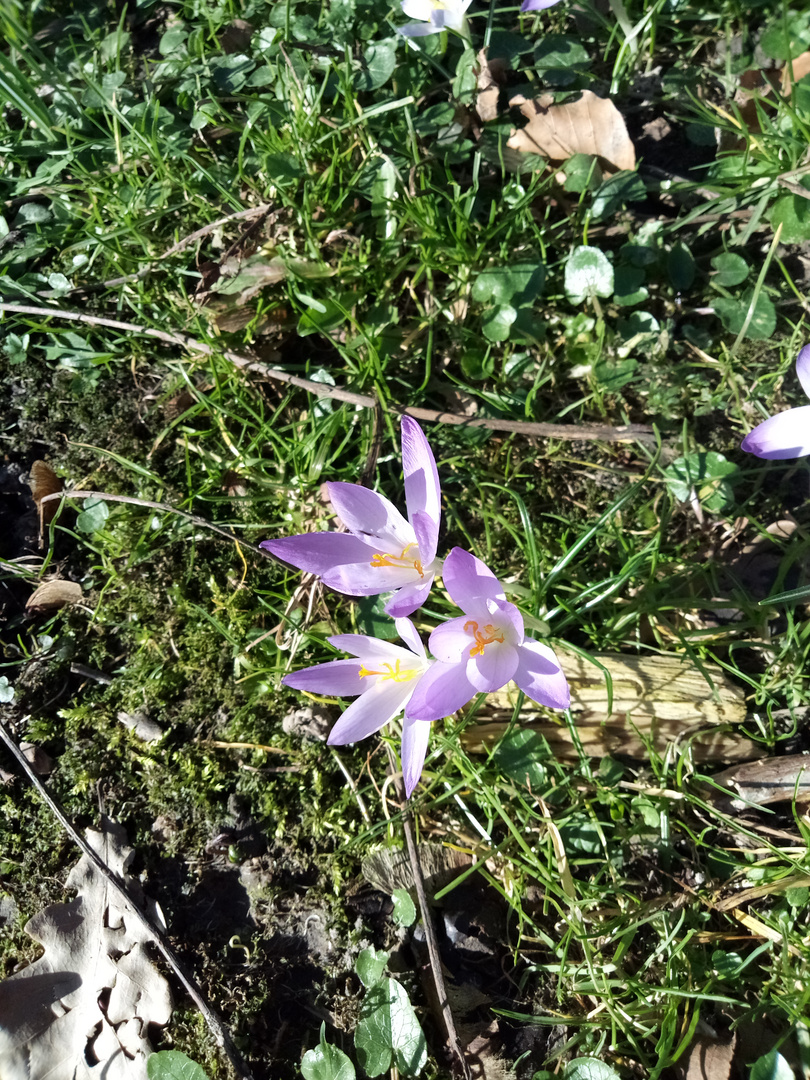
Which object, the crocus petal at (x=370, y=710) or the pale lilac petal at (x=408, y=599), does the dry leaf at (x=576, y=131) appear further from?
the crocus petal at (x=370, y=710)

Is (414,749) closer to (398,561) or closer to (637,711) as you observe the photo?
(398,561)

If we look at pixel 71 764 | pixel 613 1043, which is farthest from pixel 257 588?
pixel 613 1043

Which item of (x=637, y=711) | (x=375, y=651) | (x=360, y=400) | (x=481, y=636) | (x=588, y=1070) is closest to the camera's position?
(x=481, y=636)

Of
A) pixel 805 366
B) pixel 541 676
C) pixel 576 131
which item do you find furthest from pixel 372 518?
pixel 576 131

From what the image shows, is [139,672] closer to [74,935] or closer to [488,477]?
[74,935]

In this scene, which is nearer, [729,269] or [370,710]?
[370,710]

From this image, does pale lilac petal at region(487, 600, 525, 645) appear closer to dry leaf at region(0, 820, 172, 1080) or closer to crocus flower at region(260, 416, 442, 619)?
crocus flower at region(260, 416, 442, 619)

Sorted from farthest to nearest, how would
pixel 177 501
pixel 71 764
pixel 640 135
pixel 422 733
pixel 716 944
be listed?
pixel 640 135 → pixel 177 501 → pixel 71 764 → pixel 716 944 → pixel 422 733
